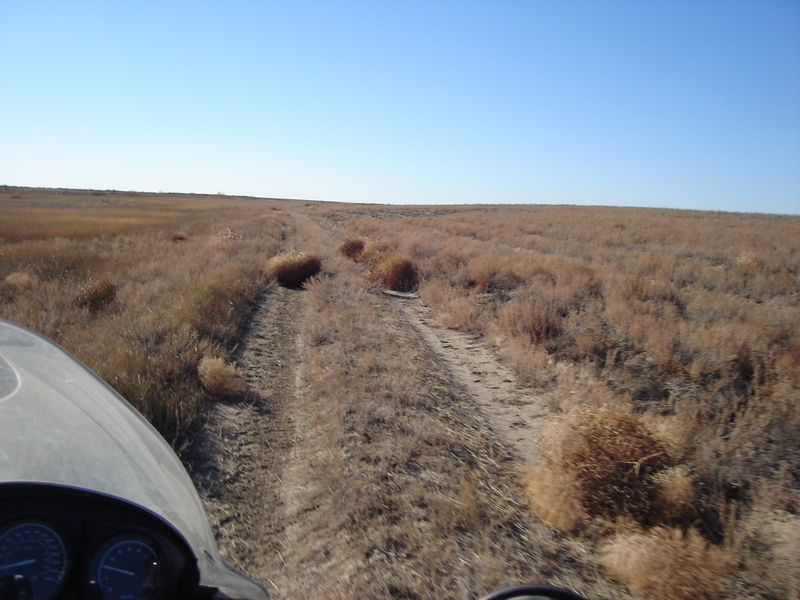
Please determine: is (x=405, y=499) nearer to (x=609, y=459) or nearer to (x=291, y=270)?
(x=609, y=459)

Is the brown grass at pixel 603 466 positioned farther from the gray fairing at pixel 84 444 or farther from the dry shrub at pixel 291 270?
the dry shrub at pixel 291 270

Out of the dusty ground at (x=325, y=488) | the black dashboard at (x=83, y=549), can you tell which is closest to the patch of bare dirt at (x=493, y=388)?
the dusty ground at (x=325, y=488)

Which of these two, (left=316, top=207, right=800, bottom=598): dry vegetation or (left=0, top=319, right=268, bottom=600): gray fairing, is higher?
(left=0, top=319, right=268, bottom=600): gray fairing

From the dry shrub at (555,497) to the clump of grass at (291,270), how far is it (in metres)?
9.63

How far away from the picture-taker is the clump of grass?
41.1ft

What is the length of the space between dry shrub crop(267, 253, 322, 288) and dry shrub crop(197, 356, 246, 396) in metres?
6.92

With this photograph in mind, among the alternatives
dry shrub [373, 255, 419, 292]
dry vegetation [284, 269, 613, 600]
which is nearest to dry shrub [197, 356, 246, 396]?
dry vegetation [284, 269, 613, 600]

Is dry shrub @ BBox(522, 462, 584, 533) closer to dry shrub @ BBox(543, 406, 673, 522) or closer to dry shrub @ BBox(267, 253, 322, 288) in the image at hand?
dry shrub @ BBox(543, 406, 673, 522)

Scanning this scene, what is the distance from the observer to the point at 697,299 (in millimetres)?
8172

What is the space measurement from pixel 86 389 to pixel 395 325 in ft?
21.5

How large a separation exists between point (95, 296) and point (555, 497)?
835cm

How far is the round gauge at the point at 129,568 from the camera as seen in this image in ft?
4.33

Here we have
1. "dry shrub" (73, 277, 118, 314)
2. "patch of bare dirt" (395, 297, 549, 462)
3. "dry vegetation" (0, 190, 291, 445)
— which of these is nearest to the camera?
"patch of bare dirt" (395, 297, 549, 462)

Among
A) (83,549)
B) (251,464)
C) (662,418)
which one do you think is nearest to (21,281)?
(251,464)
